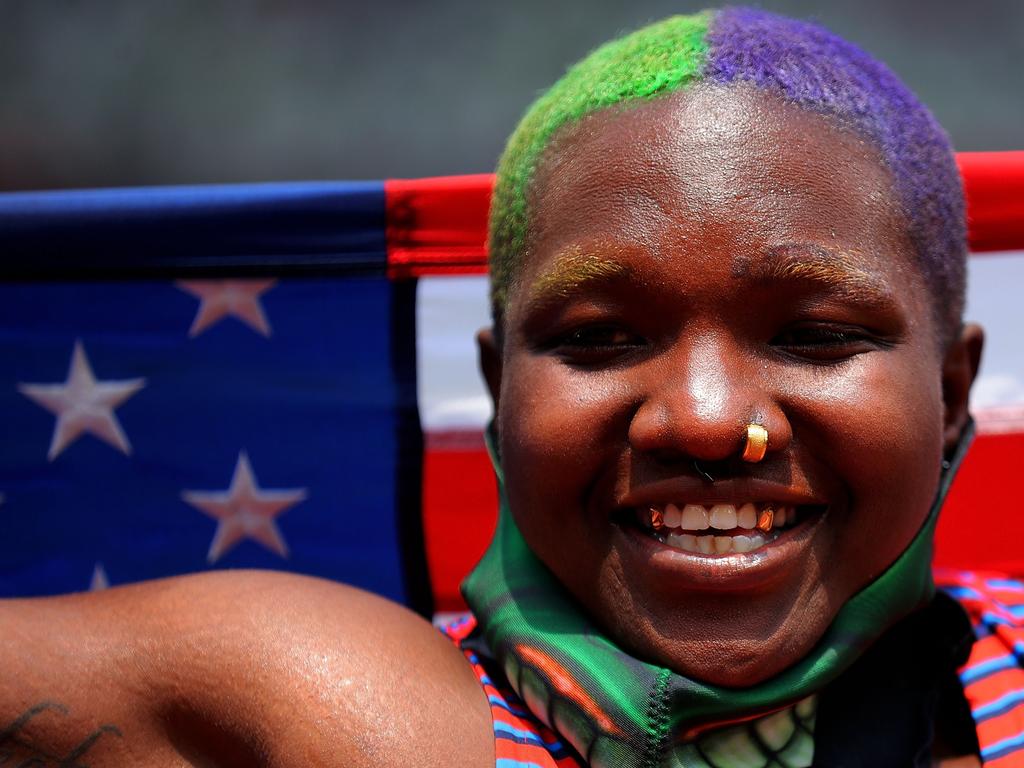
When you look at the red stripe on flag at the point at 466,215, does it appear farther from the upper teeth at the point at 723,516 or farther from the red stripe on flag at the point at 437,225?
the upper teeth at the point at 723,516

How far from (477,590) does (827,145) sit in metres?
0.79

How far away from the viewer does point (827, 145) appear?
1.51 meters

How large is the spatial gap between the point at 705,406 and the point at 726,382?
0.05 meters

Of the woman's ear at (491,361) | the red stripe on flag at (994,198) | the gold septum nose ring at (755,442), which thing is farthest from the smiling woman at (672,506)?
the red stripe on flag at (994,198)

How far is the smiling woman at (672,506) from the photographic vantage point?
1.45m

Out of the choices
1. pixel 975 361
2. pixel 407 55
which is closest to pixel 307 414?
pixel 975 361

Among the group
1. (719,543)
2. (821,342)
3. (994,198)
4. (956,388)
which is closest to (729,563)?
(719,543)

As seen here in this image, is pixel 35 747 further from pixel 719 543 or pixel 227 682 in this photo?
pixel 719 543

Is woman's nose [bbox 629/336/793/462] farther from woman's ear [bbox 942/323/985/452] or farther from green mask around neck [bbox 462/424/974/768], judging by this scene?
woman's ear [bbox 942/323/985/452]

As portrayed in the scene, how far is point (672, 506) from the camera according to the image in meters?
1.49

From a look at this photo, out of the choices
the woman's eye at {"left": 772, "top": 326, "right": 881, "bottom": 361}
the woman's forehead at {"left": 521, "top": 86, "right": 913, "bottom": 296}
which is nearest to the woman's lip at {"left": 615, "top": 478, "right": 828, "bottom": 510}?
the woman's eye at {"left": 772, "top": 326, "right": 881, "bottom": 361}

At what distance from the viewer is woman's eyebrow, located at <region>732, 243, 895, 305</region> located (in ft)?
4.74

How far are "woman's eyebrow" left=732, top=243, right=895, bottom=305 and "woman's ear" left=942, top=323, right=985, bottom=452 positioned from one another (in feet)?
1.01

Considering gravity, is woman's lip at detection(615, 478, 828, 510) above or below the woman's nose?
below
